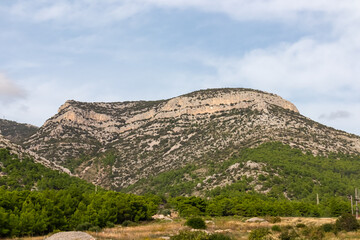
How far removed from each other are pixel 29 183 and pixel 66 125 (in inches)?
4328

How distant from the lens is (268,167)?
10775 centimetres

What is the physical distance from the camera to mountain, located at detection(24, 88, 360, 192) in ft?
424

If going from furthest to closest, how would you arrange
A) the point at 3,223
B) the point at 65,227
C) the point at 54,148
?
the point at 54,148, the point at 65,227, the point at 3,223

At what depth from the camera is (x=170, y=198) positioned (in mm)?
96875

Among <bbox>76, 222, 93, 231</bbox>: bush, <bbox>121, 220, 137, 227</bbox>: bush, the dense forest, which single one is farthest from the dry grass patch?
<bbox>121, 220, 137, 227</bbox>: bush

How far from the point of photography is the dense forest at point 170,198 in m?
47.6

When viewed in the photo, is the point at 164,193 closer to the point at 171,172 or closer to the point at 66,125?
the point at 171,172

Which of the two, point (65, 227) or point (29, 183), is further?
point (29, 183)

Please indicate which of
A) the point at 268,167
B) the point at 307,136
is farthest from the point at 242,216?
the point at 307,136

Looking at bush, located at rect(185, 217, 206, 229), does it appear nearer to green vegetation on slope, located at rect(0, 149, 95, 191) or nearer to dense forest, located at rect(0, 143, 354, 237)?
dense forest, located at rect(0, 143, 354, 237)

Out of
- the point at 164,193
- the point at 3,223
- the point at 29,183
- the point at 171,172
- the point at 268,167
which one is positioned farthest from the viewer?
the point at 171,172

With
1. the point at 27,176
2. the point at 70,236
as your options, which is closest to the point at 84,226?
the point at 70,236

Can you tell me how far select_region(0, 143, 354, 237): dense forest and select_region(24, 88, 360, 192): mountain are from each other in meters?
7.64

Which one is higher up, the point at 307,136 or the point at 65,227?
the point at 307,136
